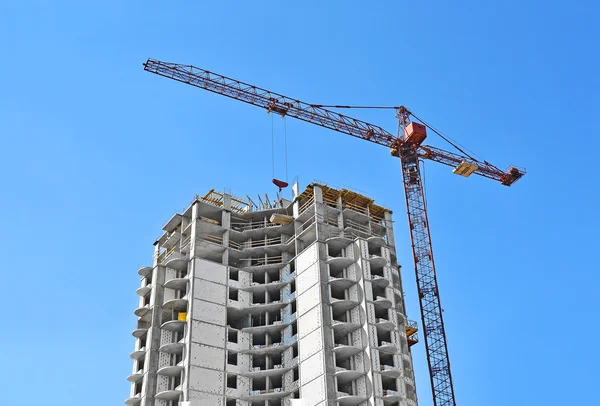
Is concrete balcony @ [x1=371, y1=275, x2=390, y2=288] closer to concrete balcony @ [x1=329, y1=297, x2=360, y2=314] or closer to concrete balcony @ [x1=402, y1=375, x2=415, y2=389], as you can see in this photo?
concrete balcony @ [x1=329, y1=297, x2=360, y2=314]

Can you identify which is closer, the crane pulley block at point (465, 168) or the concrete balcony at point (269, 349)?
the concrete balcony at point (269, 349)

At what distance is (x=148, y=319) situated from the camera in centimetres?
11394

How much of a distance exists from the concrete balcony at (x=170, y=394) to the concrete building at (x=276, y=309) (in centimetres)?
14

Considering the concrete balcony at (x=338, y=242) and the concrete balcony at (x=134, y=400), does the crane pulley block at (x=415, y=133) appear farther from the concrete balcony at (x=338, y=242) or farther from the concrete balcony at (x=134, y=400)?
the concrete balcony at (x=134, y=400)

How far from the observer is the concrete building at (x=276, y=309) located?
100562 mm

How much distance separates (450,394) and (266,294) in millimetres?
25858

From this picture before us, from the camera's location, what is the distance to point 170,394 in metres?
101

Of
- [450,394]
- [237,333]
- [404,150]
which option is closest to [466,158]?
[404,150]

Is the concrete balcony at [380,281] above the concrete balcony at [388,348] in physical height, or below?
above

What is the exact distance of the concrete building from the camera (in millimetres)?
100562

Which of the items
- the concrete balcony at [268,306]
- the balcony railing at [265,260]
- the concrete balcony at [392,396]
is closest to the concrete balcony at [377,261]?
the concrete balcony at [268,306]

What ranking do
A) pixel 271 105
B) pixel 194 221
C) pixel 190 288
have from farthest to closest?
1. pixel 271 105
2. pixel 194 221
3. pixel 190 288

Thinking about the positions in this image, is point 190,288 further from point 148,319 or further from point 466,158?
point 466,158

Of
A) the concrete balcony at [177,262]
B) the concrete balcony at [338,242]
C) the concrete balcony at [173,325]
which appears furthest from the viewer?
the concrete balcony at [177,262]
